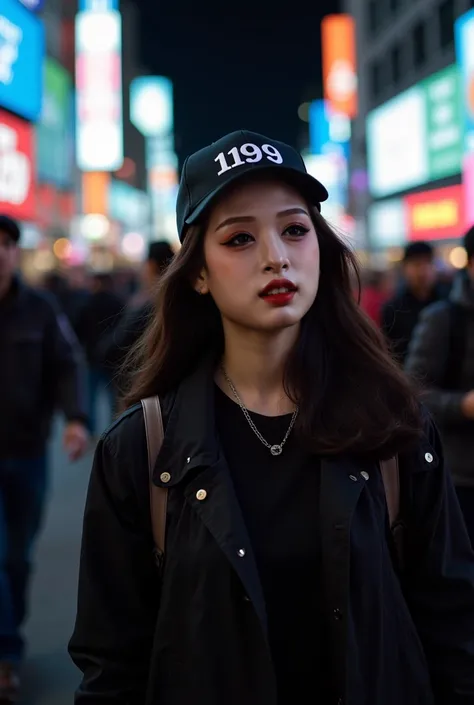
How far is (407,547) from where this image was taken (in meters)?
2.21

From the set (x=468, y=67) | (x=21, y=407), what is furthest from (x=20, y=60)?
(x=468, y=67)

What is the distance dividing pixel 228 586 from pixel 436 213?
2702 centimetres

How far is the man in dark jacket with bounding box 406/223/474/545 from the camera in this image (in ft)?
13.6

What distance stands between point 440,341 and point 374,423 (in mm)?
2181

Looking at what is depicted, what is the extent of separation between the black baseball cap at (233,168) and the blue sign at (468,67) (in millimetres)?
14289

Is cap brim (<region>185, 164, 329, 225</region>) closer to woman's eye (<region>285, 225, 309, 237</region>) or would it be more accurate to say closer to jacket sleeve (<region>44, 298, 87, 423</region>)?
woman's eye (<region>285, 225, 309, 237</region>)

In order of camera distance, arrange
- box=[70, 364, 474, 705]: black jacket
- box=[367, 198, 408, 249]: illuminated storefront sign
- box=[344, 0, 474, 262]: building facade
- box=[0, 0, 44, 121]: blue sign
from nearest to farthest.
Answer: box=[70, 364, 474, 705]: black jacket
box=[0, 0, 44, 121]: blue sign
box=[344, 0, 474, 262]: building facade
box=[367, 198, 408, 249]: illuminated storefront sign

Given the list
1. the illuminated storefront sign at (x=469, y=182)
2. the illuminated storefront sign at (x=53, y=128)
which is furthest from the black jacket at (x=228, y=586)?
the illuminated storefront sign at (x=53, y=128)

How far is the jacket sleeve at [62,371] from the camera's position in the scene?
5.05m

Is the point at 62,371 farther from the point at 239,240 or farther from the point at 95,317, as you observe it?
the point at 95,317

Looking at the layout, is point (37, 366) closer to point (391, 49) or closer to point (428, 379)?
point (428, 379)

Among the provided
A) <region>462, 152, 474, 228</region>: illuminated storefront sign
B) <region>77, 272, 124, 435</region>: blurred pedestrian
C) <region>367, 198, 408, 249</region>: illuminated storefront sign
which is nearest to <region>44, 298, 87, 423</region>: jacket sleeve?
<region>77, 272, 124, 435</region>: blurred pedestrian

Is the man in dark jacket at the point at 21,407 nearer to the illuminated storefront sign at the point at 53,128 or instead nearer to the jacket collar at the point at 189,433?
the jacket collar at the point at 189,433

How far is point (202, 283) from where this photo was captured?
2.26 metres
